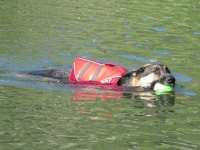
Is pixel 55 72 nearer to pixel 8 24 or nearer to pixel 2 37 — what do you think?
pixel 2 37

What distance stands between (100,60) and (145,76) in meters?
2.98

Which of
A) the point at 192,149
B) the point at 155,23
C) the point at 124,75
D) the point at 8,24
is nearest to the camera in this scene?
the point at 192,149

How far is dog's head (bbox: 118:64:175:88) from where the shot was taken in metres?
12.0

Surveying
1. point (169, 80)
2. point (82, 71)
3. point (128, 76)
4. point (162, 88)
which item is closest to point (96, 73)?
point (82, 71)

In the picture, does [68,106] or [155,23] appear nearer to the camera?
[68,106]

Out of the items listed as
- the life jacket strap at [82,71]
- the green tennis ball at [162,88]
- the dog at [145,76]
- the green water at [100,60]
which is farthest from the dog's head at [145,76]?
the life jacket strap at [82,71]

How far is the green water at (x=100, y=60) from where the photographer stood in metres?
7.86

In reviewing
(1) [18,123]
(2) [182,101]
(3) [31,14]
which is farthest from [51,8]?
(1) [18,123]

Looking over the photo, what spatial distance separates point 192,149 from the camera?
7328 millimetres

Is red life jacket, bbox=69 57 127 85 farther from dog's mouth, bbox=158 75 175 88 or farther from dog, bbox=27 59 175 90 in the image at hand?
dog's mouth, bbox=158 75 175 88

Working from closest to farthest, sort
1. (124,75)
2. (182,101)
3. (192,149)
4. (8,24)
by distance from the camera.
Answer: (192,149) → (182,101) → (124,75) → (8,24)

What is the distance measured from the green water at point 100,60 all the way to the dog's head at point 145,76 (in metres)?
0.50

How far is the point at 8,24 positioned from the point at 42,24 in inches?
43.8

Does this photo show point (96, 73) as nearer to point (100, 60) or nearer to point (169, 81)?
point (169, 81)
